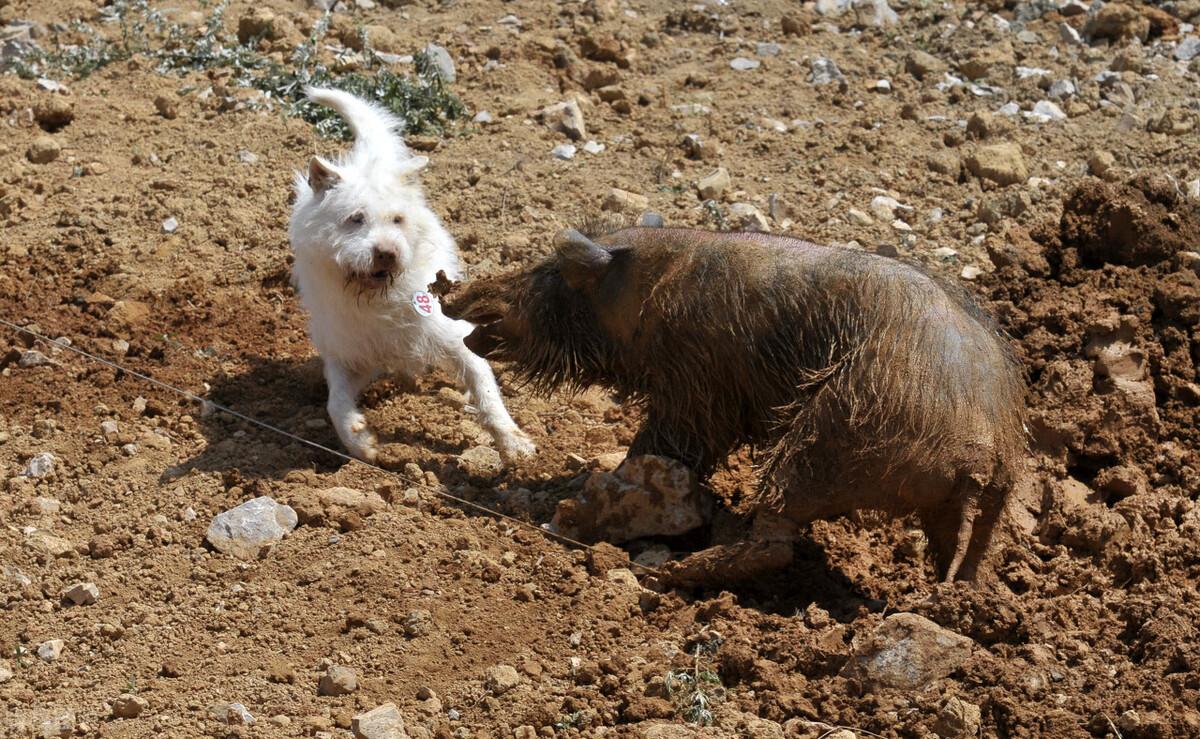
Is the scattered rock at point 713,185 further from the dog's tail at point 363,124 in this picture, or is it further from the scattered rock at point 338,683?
the scattered rock at point 338,683

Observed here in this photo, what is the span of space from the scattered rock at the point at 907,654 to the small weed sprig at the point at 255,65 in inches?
233

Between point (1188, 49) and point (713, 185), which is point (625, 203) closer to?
point (713, 185)

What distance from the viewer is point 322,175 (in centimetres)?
743

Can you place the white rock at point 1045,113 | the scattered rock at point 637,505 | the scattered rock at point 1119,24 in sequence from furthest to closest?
the scattered rock at point 1119,24 → the white rock at point 1045,113 → the scattered rock at point 637,505

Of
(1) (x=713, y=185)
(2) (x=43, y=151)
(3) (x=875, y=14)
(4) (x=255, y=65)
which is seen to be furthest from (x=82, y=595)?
(3) (x=875, y=14)

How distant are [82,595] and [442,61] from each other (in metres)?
5.85

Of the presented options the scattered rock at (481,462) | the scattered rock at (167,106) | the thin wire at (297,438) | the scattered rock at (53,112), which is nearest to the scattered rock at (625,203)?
the scattered rock at (481,462)

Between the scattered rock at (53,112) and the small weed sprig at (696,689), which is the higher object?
the small weed sprig at (696,689)

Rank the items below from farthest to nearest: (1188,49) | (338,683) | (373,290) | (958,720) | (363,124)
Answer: (1188,49) < (363,124) < (373,290) < (338,683) < (958,720)

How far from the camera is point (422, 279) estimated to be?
7.71 meters

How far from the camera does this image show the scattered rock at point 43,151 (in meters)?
9.66

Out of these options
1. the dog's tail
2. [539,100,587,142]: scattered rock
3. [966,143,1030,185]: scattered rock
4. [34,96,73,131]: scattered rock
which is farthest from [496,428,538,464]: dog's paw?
→ [34,96,73,131]: scattered rock

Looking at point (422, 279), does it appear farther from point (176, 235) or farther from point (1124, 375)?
point (1124, 375)

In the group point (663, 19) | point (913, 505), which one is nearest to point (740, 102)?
point (663, 19)
